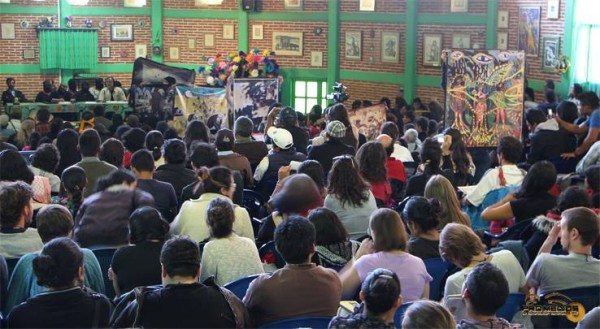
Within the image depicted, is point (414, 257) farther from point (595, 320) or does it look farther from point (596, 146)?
point (596, 146)

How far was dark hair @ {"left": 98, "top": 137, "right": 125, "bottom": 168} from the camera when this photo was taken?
→ 7965 millimetres

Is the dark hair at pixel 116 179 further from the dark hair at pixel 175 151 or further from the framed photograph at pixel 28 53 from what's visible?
the framed photograph at pixel 28 53

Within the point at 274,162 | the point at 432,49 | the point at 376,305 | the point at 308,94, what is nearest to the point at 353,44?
the point at 308,94

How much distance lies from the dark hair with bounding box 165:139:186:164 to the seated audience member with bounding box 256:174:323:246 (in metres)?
1.60

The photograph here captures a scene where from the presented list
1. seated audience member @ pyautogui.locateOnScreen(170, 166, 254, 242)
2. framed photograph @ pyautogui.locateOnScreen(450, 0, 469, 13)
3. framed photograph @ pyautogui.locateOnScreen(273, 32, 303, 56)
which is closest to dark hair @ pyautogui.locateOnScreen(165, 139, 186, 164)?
seated audience member @ pyautogui.locateOnScreen(170, 166, 254, 242)

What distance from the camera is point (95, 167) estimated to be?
7.81 metres

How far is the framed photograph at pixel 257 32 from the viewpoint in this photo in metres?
21.1

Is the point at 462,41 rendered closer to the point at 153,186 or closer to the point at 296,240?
the point at 153,186

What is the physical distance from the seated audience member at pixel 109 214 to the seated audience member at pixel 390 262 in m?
1.80

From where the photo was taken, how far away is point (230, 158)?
334 inches

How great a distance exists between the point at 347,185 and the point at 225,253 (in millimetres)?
1661

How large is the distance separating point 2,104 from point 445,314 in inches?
677

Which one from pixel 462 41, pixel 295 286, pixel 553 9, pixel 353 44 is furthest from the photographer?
pixel 353 44

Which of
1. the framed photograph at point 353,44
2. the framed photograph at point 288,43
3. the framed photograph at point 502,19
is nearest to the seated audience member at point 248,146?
the framed photograph at point 502,19
